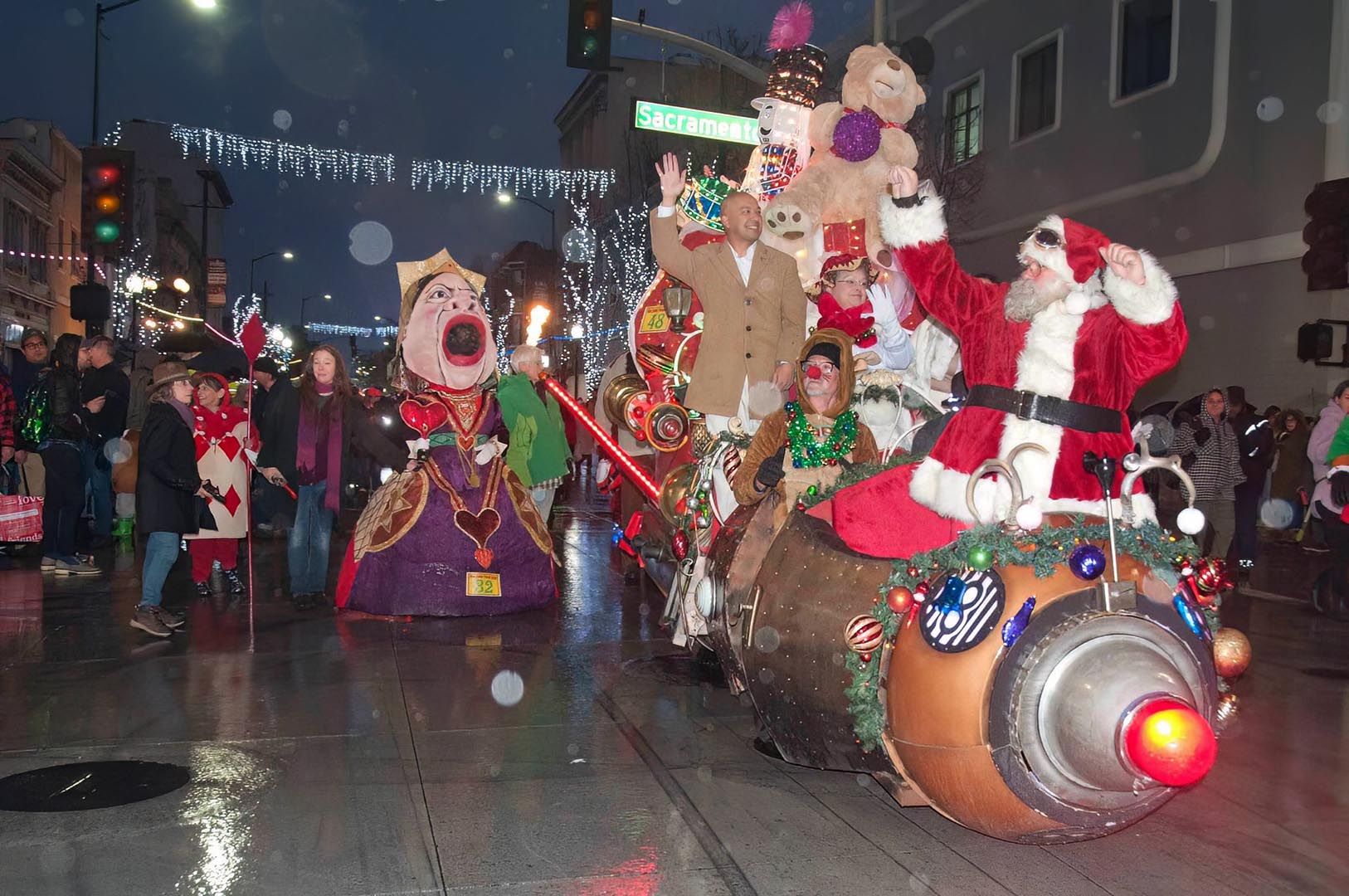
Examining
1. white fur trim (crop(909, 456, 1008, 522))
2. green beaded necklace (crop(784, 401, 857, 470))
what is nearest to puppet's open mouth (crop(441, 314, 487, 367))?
green beaded necklace (crop(784, 401, 857, 470))

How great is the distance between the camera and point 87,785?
4.50 m

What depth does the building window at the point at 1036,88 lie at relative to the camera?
18.5 meters

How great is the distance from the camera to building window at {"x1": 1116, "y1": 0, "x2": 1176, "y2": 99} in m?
16.3

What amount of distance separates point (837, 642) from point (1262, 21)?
46.7 feet

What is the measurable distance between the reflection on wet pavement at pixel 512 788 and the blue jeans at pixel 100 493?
479 cm

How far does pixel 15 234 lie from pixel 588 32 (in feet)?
95.3

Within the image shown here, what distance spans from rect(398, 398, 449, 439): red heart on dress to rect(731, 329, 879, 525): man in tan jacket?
3.18 m

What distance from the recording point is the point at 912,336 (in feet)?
21.9

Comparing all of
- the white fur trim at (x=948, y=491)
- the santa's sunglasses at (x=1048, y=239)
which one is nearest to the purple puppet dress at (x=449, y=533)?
the white fur trim at (x=948, y=491)

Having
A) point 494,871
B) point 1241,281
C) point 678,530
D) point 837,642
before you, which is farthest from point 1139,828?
point 1241,281

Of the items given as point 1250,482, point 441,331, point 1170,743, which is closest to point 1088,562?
point 1170,743

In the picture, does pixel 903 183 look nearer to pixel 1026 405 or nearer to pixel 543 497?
pixel 1026 405

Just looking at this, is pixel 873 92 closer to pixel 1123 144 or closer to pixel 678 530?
pixel 678 530

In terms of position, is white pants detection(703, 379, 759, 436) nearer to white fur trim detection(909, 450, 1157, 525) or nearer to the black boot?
white fur trim detection(909, 450, 1157, 525)
